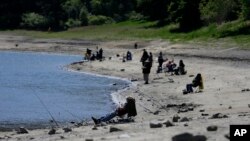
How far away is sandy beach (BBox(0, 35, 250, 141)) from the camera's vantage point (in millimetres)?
16916

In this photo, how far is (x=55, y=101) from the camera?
35.2m

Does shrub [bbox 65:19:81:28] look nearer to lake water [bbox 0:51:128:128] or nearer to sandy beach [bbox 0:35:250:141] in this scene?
sandy beach [bbox 0:35:250:141]

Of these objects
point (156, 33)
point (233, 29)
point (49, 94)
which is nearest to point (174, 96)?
point (49, 94)

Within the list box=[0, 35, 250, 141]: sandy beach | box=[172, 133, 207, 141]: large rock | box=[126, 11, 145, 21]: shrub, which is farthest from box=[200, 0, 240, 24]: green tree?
box=[172, 133, 207, 141]: large rock

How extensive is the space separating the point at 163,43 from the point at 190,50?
10406 mm

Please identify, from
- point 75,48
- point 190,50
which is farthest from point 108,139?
point 75,48

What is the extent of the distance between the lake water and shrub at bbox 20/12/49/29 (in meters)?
42.7

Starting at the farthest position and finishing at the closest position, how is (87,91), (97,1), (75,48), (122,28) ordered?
(97,1), (122,28), (75,48), (87,91)

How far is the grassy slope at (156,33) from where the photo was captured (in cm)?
5719

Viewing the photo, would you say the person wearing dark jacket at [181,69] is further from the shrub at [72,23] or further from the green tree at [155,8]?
the shrub at [72,23]

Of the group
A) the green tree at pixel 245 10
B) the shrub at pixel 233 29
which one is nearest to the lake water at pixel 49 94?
the shrub at pixel 233 29

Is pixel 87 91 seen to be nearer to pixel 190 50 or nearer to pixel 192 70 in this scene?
pixel 192 70

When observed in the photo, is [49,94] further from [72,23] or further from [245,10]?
[72,23]

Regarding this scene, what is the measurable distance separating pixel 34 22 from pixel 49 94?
69.8 metres
